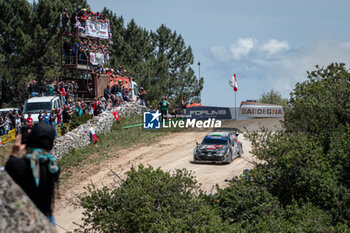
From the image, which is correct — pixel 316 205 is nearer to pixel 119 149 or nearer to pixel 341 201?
pixel 341 201

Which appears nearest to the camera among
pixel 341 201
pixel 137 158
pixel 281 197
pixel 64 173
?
pixel 341 201

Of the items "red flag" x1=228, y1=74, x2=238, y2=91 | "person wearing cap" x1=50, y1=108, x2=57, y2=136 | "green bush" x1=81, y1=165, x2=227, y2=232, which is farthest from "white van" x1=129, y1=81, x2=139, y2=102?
"green bush" x1=81, y1=165, x2=227, y2=232

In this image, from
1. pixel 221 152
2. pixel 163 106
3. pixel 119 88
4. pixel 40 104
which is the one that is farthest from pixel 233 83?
pixel 40 104

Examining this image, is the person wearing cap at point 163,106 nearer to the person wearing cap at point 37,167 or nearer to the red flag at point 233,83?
the red flag at point 233,83

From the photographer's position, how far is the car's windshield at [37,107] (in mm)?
25750

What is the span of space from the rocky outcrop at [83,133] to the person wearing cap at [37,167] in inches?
849

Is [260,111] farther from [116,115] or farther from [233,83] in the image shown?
[116,115]

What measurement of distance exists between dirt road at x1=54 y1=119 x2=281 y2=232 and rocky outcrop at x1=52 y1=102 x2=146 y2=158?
2165 mm

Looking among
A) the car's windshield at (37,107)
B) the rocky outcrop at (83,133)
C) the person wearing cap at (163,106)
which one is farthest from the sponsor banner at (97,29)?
the car's windshield at (37,107)

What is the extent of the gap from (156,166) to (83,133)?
606cm

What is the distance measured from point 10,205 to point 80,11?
104 ft

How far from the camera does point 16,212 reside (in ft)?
10.6

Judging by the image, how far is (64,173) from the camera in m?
24.0

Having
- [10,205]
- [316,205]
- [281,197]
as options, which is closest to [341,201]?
[316,205]
